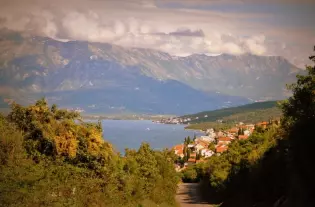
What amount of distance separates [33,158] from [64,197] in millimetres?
3655

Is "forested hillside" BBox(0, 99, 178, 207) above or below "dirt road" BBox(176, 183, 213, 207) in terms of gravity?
above

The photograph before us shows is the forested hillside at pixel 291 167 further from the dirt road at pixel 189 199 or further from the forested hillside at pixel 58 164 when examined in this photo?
the forested hillside at pixel 58 164

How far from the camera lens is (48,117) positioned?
16.2 meters

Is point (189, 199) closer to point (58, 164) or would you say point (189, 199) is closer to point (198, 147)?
point (58, 164)

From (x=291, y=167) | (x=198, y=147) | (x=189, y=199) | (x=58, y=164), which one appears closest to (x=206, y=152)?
(x=198, y=147)

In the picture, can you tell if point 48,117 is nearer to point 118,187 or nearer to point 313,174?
point 118,187

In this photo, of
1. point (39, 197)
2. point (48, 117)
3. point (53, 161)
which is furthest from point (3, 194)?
point (48, 117)

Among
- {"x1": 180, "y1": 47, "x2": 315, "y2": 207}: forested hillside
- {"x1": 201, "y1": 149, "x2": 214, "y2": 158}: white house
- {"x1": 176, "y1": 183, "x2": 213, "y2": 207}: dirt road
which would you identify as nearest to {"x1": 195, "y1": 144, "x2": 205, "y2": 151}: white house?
{"x1": 201, "y1": 149, "x2": 214, "y2": 158}: white house

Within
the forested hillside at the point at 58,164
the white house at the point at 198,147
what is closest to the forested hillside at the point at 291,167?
the forested hillside at the point at 58,164

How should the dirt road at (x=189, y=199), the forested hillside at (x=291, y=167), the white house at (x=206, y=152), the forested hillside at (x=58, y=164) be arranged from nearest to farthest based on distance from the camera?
the forested hillside at (x=291, y=167) → the forested hillside at (x=58, y=164) → the dirt road at (x=189, y=199) → the white house at (x=206, y=152)

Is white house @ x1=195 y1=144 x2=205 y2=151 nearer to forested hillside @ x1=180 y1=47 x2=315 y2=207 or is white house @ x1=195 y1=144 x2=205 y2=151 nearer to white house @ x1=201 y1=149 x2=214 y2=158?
white house @ x1=201 y1=149 x2=214 y2=158

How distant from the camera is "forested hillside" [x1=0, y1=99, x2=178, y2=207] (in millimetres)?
11062

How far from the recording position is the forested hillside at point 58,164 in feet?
36.3

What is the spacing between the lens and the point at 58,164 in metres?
14.1
